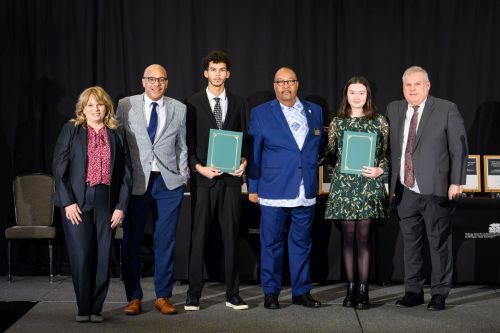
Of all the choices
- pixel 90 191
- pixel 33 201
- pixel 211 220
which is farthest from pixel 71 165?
pixel 33 201

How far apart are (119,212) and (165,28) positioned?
2707 millimetres

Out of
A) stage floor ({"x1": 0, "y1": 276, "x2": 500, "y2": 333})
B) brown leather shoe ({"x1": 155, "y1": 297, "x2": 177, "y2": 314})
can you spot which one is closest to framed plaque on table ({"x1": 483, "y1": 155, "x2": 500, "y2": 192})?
stage floor ({"x1": 0, "y1": 276, "x2": 500, "y2": 333})

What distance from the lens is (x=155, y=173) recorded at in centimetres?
530

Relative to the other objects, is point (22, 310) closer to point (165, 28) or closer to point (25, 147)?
point (25, 147)

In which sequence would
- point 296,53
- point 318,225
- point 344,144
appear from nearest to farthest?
point 344,144, point 318,225, point 296,53

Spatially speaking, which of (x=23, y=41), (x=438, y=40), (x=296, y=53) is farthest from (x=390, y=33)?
(x=23, y=41)

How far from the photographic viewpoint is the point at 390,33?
7.28 m

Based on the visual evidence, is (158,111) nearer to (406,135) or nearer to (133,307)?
Answer: (133,307)

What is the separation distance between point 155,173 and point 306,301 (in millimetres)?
1428

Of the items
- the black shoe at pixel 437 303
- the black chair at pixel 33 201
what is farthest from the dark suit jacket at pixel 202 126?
the black chair at pixel 33 201

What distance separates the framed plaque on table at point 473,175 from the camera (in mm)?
6941

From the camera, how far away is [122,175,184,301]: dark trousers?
5.31 meters

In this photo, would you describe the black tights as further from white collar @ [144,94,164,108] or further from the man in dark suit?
white collar @ [144,94,164,108]

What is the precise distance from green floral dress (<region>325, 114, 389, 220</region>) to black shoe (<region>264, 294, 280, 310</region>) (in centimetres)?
70
